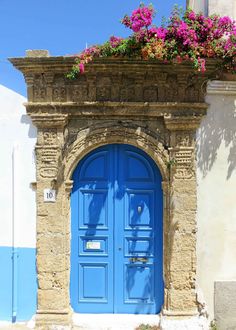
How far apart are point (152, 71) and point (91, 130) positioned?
1142mm

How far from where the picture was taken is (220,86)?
4.66 meters

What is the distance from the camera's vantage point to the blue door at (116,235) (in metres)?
4.78

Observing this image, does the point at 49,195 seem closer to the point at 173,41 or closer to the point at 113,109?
the point at 113,109

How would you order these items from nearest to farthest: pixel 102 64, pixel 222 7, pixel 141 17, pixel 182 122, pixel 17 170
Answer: pixel 141 17
pixel 102 64
pixel 182 122
pixel 17 170
pixel 222 7

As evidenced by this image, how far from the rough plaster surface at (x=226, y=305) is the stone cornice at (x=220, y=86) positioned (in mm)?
2621

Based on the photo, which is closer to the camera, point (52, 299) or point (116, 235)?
point (52, 299)

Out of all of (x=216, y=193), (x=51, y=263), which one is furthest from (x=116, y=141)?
(x=51, y=263)

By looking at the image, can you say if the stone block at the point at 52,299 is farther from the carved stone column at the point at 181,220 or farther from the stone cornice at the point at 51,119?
the stone cornice at the point at 51,119

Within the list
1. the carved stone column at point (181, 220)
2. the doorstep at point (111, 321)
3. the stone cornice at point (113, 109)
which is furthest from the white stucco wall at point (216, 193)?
the doorstep at point (111, 321)

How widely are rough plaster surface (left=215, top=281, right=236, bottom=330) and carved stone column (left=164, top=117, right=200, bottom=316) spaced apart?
1.15 feet

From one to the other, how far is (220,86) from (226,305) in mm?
2998

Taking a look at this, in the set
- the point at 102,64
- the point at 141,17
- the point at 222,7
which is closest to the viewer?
the point at 141,17

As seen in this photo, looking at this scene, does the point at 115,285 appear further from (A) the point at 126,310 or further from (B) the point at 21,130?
(B) the point at 21,130

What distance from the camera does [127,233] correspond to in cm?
478
